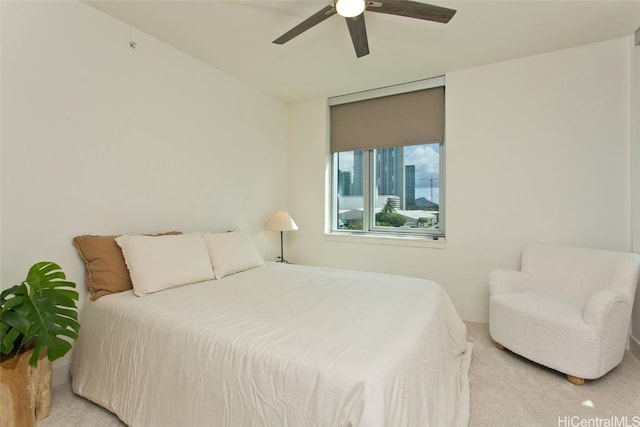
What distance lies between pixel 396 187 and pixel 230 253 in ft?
6.98

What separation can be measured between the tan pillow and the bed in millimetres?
95

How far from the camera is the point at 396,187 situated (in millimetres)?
3635

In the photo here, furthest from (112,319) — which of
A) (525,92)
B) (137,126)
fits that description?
(525,92)

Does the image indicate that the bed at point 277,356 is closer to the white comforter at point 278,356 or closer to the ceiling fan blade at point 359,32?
the white comforter at point 278,356

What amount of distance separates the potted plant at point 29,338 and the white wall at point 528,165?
2.83 m

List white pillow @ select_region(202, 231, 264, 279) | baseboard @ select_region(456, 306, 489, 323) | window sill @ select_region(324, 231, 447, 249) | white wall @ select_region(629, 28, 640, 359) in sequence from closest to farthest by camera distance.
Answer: white wall @ select_region(629, 28, 640, 359) → white pillow @ select_region(202, 231, 264, 279) → baseboard @ select_region(456, 306, 489, 323) → window sill @ select_region(324, 231, 447, 249)

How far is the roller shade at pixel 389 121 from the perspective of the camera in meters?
3.26

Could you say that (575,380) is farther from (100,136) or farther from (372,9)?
(100,136)

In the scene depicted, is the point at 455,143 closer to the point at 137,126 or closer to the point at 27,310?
the point at 137,126

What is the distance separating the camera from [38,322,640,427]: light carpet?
161 centimetres

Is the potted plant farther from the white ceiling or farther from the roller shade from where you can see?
the roller shade

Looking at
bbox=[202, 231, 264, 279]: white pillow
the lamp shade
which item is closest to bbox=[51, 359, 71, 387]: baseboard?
bbox=[202, 231, 264, 279]: white pillow

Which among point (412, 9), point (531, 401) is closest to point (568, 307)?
point (531, 401)

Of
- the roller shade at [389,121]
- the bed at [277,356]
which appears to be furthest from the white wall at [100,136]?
the roller shade at [389,121]
